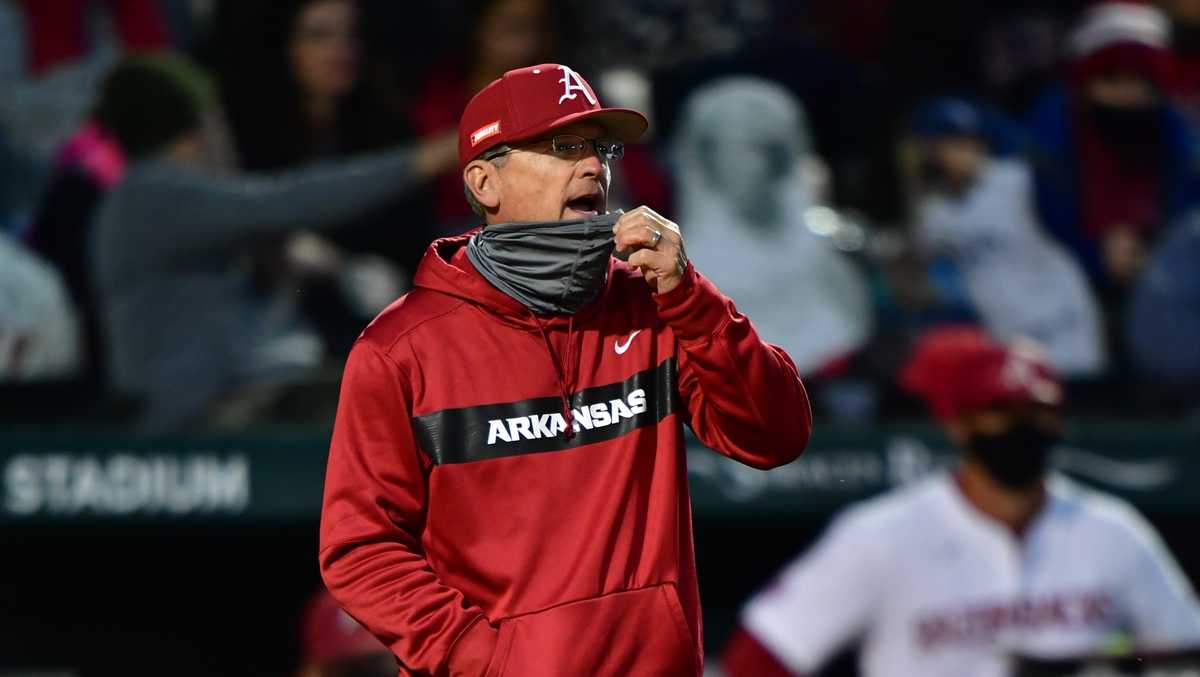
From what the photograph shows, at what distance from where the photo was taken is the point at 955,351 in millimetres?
5223

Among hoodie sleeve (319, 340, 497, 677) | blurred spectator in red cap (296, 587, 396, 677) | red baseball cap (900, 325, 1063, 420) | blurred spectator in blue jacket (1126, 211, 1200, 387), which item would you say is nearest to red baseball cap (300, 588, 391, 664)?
blurred spectator in red cap (296, 587, 396, 677)

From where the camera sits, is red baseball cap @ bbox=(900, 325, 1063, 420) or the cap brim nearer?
the cap brim

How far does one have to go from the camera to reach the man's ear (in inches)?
99.7

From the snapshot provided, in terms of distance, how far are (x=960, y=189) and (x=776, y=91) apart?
69cm

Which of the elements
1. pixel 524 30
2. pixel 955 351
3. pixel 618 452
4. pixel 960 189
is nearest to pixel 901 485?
pixel 955 351

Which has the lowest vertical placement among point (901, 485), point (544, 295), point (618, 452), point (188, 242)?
point (901, 485)

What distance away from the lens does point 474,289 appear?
2.52m

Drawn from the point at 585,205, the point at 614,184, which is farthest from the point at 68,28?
the point at 585,205

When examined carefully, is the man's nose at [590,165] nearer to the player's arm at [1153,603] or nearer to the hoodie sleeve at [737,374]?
the hoodie sleeve at [737,374]

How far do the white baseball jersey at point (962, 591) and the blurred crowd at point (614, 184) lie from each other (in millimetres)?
731

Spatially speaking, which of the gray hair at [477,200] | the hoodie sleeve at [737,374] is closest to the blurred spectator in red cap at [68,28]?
the gray hair at [477,200]

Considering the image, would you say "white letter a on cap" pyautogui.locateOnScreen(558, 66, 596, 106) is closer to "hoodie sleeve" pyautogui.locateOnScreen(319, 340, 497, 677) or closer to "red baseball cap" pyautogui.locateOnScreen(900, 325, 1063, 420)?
"hoodie sleeve" pyautogui.locateOnScreen(319, 340, 497, 677)

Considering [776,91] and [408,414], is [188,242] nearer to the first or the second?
[776,91]

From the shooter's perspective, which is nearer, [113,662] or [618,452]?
[618,452]
